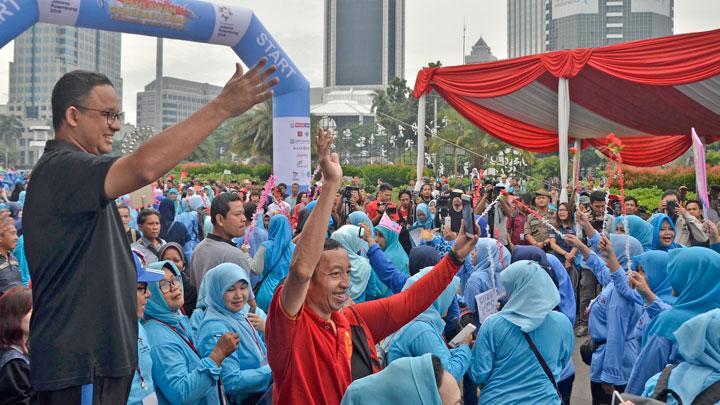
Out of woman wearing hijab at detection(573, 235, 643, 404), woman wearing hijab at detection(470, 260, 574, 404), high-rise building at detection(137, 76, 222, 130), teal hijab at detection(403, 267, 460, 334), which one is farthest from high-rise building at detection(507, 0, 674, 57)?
woman wearing hijab at detection(470, 260, 574, 404)

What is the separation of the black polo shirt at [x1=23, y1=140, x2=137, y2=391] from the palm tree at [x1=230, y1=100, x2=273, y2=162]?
125 ft

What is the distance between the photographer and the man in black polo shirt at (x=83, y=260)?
1.83 m

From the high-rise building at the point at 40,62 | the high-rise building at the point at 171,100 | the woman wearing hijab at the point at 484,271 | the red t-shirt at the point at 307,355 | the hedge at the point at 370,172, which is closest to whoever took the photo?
the red t-shirt at the point at 307,355

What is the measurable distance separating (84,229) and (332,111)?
3982 inches

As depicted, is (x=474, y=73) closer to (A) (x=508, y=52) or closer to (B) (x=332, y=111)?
(B) (x=332, y=111)

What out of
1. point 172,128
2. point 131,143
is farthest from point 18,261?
point 131,143

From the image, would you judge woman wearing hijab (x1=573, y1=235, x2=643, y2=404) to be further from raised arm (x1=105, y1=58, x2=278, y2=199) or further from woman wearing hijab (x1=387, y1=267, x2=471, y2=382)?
raised arm (x1=105, y1=58, x2=278, y2=199)

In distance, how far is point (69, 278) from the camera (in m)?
1.90

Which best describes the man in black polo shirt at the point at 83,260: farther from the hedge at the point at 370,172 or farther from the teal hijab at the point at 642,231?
the hedge at the point at 370,172

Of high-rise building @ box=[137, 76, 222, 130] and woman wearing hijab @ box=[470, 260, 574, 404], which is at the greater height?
high-rise building @ box=[137, 76, 222, 130]

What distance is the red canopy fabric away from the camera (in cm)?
1138

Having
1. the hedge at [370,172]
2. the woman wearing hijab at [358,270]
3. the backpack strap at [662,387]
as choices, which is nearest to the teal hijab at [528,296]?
the backpack strap at [662,387]

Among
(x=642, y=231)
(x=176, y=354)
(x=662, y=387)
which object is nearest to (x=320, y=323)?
(x=176, y=354)

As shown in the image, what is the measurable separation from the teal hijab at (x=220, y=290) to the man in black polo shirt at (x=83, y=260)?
1676mm
